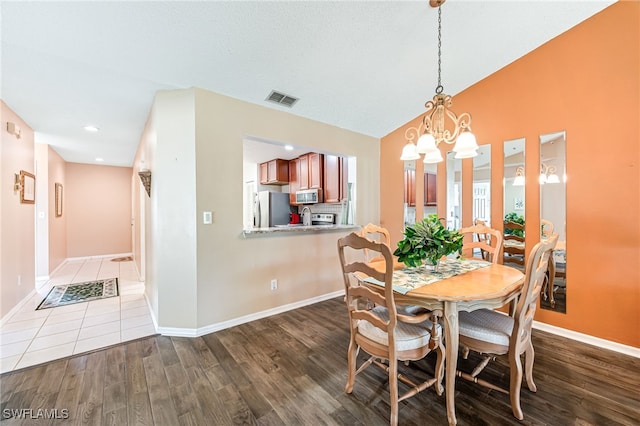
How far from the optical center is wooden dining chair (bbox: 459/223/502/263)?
2488mm

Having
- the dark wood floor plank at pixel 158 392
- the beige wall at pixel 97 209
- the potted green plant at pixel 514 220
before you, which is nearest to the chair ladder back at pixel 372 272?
the dark wood floor plank at pixel 158 392

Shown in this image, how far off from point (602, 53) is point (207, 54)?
11.5ft

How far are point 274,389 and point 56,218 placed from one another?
6152 millimetres

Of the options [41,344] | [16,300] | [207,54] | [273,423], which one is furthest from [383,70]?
[16,300]

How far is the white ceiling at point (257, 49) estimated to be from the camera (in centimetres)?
186

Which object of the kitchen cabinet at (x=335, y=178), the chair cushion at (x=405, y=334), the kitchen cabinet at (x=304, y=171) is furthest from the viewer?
the kitchen cabinet at (x=304, y=171)

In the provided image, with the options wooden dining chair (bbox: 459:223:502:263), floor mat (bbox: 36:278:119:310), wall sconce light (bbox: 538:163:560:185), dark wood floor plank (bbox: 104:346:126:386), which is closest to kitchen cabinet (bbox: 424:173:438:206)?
wooden dining chair (bbox: 459:223:502:263)

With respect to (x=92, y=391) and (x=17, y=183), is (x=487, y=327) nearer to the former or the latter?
(x=92, y=391)

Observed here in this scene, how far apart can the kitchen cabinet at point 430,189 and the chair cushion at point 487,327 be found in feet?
6.67

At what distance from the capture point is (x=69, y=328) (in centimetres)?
277

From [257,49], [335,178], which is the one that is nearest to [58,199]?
[335,178]

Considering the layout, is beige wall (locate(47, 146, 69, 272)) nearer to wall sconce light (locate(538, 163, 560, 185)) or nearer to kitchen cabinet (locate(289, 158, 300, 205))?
kitchen cabinet (locate(289, 158, 300, 205))

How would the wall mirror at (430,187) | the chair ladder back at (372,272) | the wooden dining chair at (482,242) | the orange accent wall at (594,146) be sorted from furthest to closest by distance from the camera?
the wall mirror at (430,187), the wooden dining chair at (482,242), the orange accent wall at (594,146), the chair ladder back at (372,272)

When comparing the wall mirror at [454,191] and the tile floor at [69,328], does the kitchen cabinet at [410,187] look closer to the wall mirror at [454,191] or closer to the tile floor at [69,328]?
the wall mirror at [454,191]
